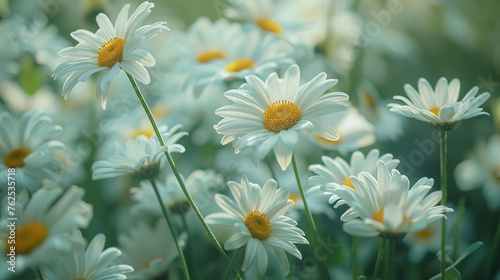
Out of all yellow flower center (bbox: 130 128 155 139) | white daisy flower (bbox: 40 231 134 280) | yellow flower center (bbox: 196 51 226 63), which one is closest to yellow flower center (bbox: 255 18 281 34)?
yellow flower center (bbox: 196 51 226 63)

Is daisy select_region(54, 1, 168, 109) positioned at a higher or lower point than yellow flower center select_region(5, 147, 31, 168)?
higher

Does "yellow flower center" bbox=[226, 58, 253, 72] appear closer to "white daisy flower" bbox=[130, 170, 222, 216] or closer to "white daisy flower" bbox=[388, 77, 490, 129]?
"white daisy flower" bbox=[130, 170, 222, 216]

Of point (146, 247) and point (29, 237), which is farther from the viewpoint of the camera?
point (146, 247)

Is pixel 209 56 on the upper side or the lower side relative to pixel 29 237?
upper

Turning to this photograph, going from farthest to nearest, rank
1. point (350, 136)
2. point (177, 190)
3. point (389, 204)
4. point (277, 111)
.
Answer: point (350, 136) < point (177, 190) < point (277, 111) < point (389, 204)

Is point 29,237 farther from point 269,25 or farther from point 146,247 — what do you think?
point 269,25

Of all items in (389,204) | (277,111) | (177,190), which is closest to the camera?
(389,204)

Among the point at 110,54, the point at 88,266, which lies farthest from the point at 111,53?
the point at 88,266
